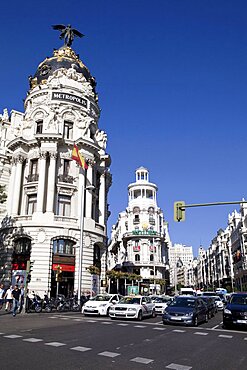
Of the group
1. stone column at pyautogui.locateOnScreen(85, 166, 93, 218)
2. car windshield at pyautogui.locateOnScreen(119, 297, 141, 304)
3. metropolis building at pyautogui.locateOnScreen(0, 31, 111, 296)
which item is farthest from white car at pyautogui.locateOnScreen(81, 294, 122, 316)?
stone column at pyautogui.locateOnScreen(85, 166, 93, 218)

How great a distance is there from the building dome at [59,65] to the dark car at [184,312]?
116ft

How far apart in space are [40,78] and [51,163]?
14393 millimetres

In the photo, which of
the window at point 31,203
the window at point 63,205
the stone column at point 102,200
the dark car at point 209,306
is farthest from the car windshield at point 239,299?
the window at point 31,203

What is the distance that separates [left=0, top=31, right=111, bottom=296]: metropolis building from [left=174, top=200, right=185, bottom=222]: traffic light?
1572 cm

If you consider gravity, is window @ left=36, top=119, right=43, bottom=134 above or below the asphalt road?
above

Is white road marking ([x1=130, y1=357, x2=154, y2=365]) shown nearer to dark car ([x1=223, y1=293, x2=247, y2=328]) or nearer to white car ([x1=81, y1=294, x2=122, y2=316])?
dark car ([x1=223, y1=293, x2=247, y2=328])

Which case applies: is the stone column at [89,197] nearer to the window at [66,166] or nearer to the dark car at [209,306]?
the window at [66,166]

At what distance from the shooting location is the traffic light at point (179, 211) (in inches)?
708

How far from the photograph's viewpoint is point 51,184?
125 ft

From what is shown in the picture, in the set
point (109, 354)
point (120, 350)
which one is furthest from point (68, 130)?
point (109, 354)

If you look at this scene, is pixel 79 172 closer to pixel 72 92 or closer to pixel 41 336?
pixel 72 92

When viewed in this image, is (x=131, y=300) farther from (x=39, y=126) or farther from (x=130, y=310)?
(x=39, y=126)

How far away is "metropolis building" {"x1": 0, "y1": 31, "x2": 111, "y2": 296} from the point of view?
Answer: 3612 cm

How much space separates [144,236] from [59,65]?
45.2 meters
